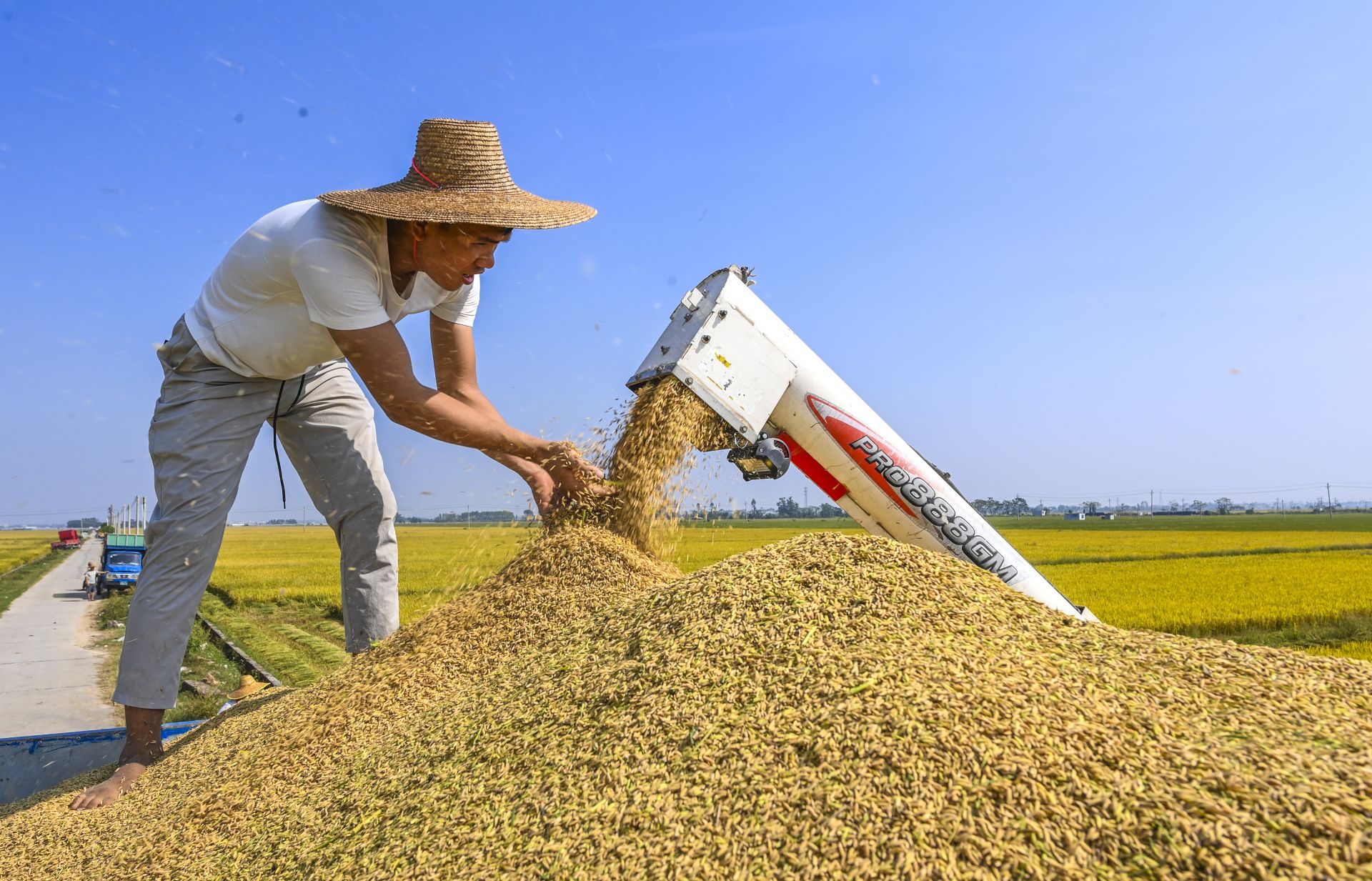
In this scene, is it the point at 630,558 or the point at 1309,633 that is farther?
the point at 1309,633

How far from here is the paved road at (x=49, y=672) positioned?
217 inches

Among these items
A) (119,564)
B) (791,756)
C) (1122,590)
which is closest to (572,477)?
(791,756)

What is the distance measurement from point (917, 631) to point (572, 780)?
2.75 feet

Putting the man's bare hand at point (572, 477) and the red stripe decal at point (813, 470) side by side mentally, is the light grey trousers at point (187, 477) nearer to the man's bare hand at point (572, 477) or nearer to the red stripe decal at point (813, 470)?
the man's bare hand at point (572, 477)

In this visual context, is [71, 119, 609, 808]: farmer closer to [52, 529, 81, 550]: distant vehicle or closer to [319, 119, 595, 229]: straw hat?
[319, 119, 595, 229]: straw hat

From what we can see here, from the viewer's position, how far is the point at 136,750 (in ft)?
9.50

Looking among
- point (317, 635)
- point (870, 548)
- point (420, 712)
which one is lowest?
point (317, 635)

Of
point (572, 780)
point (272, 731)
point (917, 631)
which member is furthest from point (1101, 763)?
point (272, 731)

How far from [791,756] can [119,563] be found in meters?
18.9

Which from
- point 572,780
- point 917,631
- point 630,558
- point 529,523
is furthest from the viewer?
point 529,523

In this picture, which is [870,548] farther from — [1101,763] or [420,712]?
[420,712]

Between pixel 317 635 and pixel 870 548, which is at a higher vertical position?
pixel 870 548

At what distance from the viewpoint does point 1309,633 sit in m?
8.65

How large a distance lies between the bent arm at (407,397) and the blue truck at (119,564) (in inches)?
655
